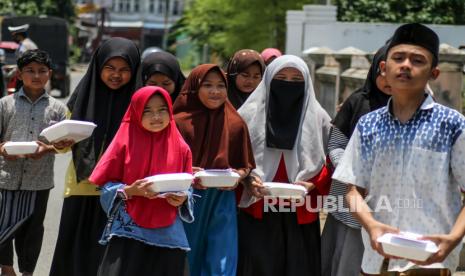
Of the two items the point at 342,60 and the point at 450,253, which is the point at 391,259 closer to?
the point at 450,253

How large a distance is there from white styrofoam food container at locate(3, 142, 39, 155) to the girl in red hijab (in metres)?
1.03

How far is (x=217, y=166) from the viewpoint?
535 centimetres

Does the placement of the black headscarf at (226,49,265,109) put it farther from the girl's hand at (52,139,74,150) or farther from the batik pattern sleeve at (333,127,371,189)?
the batik pattern sleeve at (333,127,371,189)

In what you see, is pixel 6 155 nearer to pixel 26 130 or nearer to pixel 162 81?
pixel 26 130

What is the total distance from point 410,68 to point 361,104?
60.5 inches

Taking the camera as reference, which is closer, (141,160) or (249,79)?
(141,160)

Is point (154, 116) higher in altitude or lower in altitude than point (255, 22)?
higher

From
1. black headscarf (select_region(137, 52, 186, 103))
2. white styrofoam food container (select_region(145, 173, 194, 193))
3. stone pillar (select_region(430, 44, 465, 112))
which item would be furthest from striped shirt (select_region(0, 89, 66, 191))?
stone pillar (select_region(430, 44, 465, 112))

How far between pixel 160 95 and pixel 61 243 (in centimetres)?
133

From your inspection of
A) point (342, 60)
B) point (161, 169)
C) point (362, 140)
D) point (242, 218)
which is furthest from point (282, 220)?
point (342, 60)

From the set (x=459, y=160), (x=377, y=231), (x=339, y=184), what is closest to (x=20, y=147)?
(x=339, y=184)

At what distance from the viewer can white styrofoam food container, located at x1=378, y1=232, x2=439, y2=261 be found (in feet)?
11.2

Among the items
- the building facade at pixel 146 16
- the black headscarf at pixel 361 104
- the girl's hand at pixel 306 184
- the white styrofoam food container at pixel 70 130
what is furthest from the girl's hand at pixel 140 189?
the building facade at pixel 146 16

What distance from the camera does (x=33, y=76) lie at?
→ 6.14 meters
